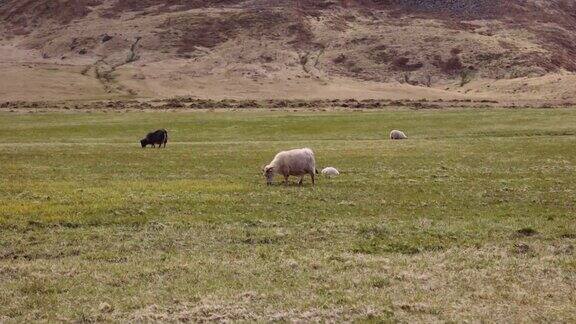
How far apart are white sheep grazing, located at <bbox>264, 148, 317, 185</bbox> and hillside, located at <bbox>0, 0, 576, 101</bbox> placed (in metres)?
77.2

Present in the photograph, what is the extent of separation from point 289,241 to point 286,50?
455ft

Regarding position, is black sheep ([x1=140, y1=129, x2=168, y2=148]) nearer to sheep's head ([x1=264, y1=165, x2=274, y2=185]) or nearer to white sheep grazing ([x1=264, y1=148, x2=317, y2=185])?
sheep's head ([x1=264, y1=165, x2=274, y2=185])

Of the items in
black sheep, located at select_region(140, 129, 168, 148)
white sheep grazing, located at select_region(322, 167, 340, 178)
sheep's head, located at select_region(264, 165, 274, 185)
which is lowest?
black sheep, located at select_region(140, 129, 168, 148)

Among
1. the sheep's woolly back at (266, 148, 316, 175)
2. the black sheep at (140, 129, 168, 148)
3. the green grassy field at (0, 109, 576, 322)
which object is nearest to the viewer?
the green grassy field at (0, 109, 576, 322)

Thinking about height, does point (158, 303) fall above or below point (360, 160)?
above

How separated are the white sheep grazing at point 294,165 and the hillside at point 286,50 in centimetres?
7722

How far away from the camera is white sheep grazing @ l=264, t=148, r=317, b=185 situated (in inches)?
995

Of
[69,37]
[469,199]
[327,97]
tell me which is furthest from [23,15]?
[469,199]

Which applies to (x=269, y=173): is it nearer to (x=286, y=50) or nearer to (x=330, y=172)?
(x=330, y=172)

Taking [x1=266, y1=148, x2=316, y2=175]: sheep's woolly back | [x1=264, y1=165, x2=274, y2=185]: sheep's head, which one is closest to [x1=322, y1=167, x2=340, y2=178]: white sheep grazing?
[x1=266, y1=148, x2=316, y2=175]: sheep's woolly back

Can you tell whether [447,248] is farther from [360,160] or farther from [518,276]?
[360,160]

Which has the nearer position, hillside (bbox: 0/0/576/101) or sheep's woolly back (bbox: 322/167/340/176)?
sheep's woolly back (bbox: 322/167/340/176)

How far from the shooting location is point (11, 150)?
4203 cm

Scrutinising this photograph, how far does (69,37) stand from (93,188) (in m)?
154
